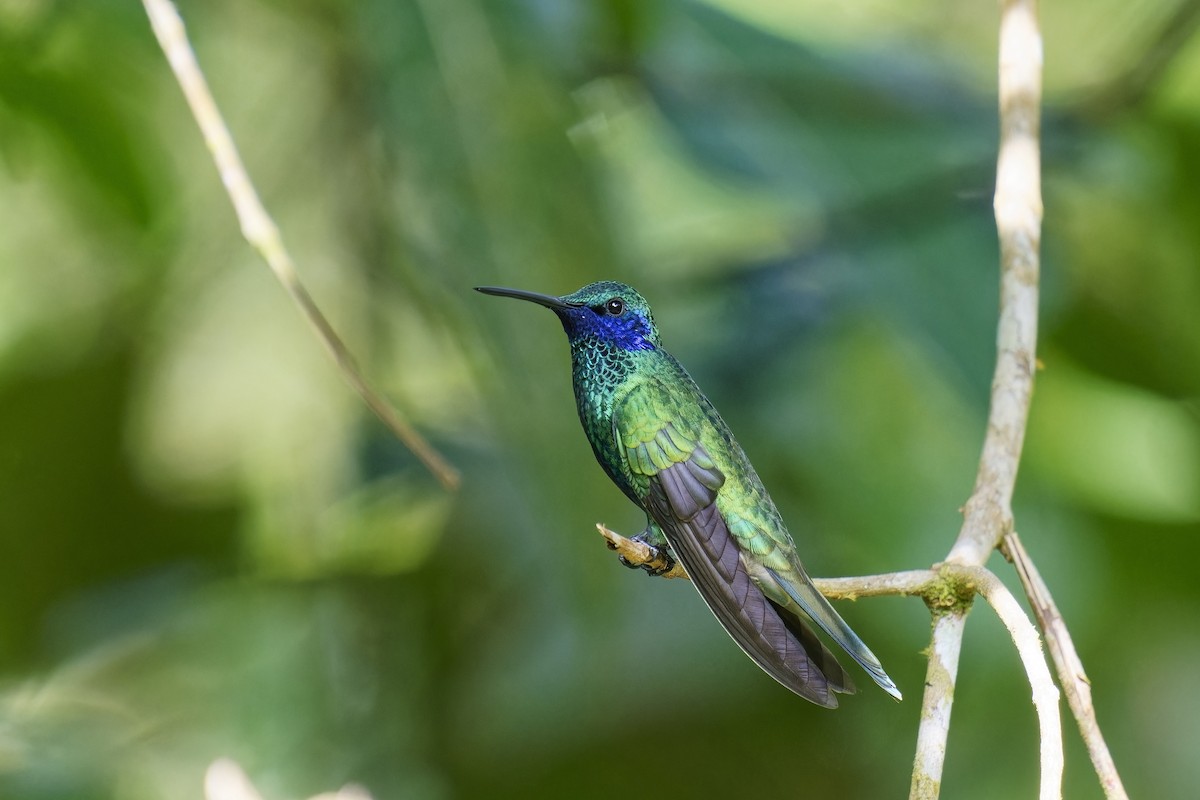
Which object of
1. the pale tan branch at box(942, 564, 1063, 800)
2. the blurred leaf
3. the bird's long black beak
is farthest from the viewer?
the blurred leaf

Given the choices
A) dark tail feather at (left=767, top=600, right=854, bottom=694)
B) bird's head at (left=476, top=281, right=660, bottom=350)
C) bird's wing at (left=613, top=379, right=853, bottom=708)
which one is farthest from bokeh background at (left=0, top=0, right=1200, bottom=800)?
dark tail feather at (left=767, top=600, right=854, bottom=694)

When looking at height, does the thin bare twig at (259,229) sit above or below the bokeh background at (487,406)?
above

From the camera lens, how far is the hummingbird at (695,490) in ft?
4.25

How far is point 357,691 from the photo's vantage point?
9.00ft

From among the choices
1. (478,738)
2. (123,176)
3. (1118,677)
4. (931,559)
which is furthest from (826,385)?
(123,176)

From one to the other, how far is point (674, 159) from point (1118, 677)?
1612mm

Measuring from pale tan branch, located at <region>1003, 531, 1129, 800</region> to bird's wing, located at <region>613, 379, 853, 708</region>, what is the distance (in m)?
0.22

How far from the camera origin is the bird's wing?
124 cm

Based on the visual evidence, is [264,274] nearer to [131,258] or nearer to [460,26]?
[131,258]

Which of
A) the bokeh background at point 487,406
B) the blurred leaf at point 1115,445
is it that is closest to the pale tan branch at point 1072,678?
the bokeh background at point 487,406

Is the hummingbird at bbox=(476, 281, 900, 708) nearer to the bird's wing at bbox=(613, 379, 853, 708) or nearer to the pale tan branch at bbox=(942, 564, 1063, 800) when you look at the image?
the bird's wing at bbox=(613, 379, 853, 708)

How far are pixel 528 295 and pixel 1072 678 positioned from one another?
728 mm

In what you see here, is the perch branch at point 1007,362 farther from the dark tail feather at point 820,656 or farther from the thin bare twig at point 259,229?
the thin bare twig at point 259,229

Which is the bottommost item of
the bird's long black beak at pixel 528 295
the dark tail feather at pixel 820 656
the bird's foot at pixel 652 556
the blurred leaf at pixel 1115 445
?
the blurred leaf at pixel 1115 445
